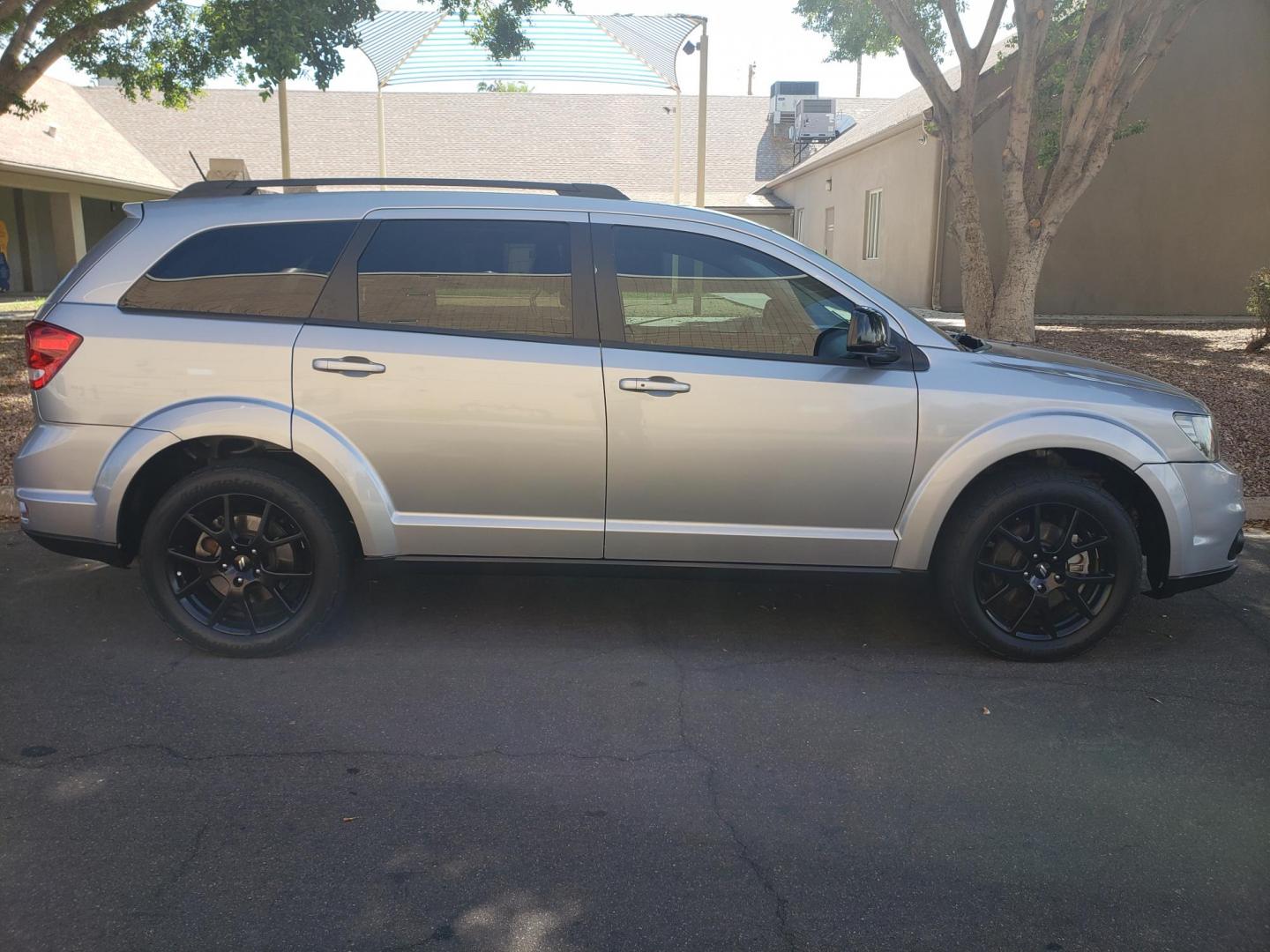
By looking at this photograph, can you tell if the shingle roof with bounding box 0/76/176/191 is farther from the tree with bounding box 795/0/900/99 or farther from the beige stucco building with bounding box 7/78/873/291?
the tree with bounding box 795/0/900/99

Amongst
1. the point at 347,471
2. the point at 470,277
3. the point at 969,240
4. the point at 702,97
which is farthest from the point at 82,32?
the point at 347,471

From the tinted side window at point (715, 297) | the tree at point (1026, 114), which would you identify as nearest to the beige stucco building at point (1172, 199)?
the tree at point (1026, 114)

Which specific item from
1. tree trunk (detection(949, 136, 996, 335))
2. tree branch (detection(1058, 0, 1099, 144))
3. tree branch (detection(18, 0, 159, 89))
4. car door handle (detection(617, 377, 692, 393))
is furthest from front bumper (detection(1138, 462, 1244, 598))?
tree branch (detection(18, 0, 159, 89))

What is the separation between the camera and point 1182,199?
19.1 meters

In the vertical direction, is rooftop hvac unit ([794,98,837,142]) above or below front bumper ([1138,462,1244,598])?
above

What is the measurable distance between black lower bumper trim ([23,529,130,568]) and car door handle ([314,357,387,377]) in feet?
Result: 3.93

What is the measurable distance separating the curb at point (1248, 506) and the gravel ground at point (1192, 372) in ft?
0.68

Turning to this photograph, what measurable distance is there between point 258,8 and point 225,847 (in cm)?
1158

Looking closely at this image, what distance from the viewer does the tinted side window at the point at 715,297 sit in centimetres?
443

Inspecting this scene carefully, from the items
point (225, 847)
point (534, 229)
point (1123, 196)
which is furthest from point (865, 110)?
point (225, 847)

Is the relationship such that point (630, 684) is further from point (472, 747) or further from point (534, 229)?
point (534, 229)

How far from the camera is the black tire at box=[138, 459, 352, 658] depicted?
4.37m

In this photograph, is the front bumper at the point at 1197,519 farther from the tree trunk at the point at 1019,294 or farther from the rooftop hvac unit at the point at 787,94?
the rooftop hvac unit at the point at 787,94

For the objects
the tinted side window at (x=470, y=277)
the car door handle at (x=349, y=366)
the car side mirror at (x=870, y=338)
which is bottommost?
the car door handle at (x=349, y=366)
